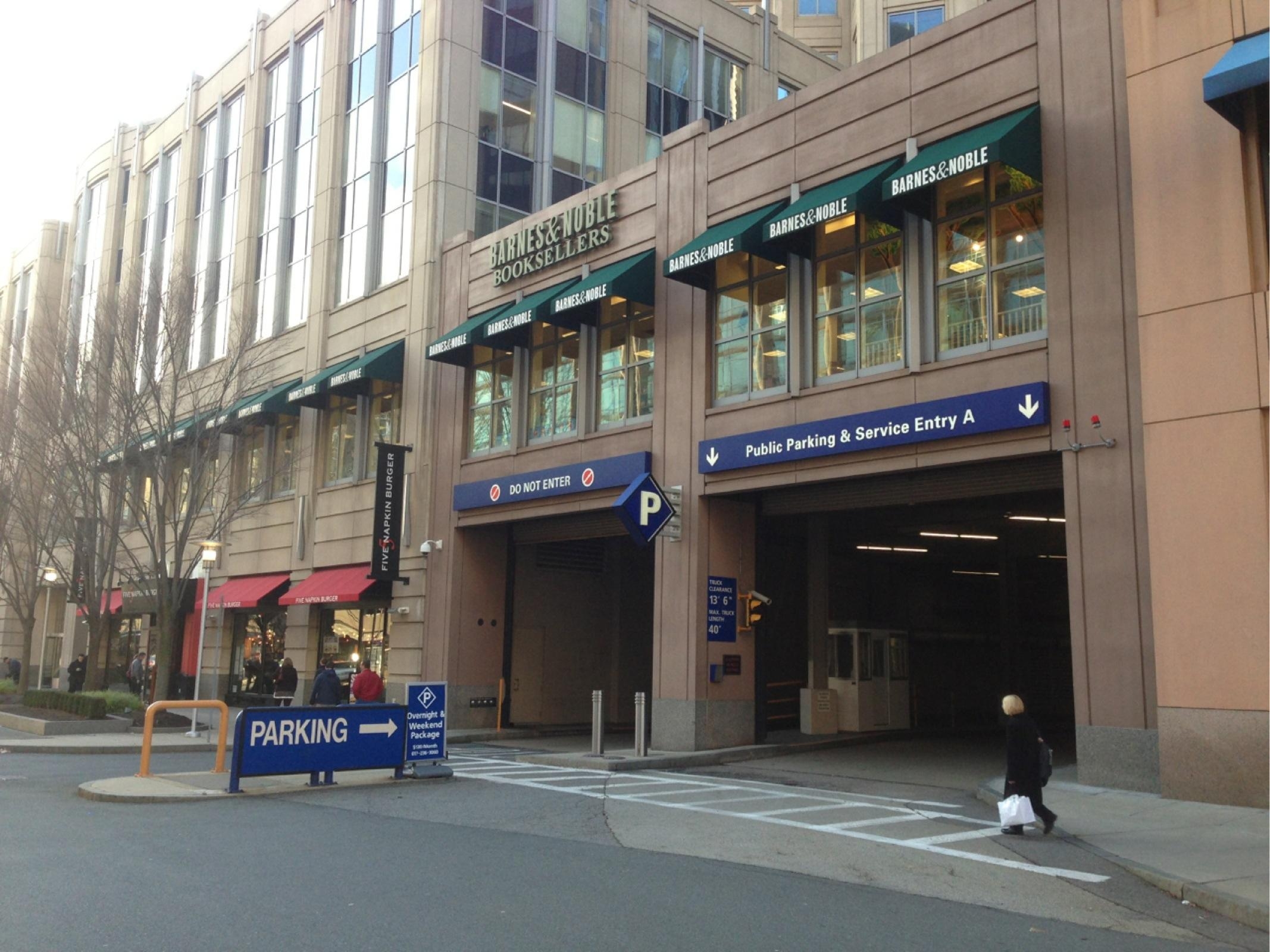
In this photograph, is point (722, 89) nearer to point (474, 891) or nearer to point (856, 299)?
point (856, 299)

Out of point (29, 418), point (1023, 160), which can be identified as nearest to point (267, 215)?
point (29, 418)

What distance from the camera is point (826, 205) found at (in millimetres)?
17469

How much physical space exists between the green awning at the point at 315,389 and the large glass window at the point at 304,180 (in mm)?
3330

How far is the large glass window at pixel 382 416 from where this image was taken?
28625mm

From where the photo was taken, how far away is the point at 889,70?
60.0 feet

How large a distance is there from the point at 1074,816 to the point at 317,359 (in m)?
24.5

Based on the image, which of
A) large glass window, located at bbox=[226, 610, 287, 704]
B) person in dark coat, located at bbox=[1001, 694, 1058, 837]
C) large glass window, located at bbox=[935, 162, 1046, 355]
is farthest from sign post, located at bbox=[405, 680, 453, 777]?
large glass window, located at bbox=[226, 610, 287, 704]

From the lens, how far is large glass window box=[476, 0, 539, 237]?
29.4 metres

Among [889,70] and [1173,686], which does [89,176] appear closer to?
[889,70]

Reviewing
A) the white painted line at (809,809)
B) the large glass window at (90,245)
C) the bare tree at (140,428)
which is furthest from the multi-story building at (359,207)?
the white painted line at (809,809)

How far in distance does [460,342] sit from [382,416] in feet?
17.9

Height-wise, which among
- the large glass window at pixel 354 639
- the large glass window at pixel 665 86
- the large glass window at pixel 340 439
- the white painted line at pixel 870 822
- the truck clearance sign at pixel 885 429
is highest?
the large glass window at pixel 665 86

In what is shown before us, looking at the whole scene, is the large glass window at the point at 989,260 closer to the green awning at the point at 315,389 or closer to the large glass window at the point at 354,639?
the large glass window at the point at 354,639

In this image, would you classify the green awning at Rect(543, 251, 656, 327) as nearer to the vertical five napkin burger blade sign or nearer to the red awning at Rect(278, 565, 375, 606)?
the vertical five napkin burger blade sign
